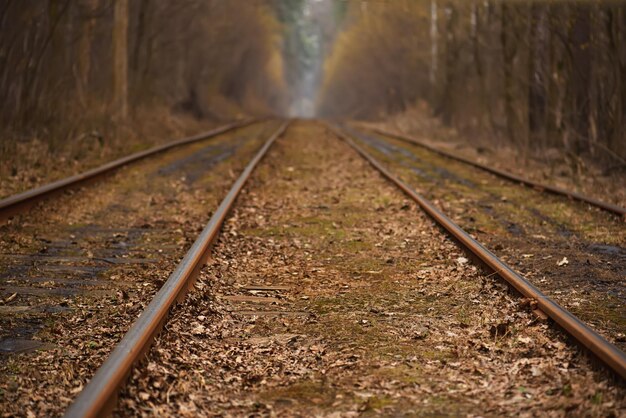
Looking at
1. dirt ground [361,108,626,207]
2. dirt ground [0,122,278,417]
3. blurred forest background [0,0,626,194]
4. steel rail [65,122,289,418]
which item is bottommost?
dirt ground [361,108,626,207]

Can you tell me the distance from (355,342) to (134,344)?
142cm

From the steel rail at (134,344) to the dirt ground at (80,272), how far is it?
10.4 inches

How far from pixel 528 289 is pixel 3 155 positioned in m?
10.0

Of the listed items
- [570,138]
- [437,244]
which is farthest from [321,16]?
[437,244]

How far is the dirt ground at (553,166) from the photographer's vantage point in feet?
42.5

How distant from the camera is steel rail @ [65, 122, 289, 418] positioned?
3.50 m

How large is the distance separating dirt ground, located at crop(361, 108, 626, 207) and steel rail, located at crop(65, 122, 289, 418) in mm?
7117

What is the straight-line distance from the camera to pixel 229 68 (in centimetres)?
5416

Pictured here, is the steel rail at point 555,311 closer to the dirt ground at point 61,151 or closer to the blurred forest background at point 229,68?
the dirt ground at point 61,151

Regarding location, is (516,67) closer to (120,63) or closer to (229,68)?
(120,63)

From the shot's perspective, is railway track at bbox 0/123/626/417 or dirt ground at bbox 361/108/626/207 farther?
dirt ground at bbox 361/108/626/207

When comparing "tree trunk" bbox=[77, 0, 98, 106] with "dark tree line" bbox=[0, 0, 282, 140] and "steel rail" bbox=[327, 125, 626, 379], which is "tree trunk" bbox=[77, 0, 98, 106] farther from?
"steel rail" bbox=[327, 125, 626, 379]

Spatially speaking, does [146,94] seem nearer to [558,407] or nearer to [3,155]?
[3,155]

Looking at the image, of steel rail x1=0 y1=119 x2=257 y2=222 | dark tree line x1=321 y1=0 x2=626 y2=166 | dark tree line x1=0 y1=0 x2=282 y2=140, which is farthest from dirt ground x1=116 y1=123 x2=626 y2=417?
dark tree line x1=0 y1=0 x2=282 y2=140
